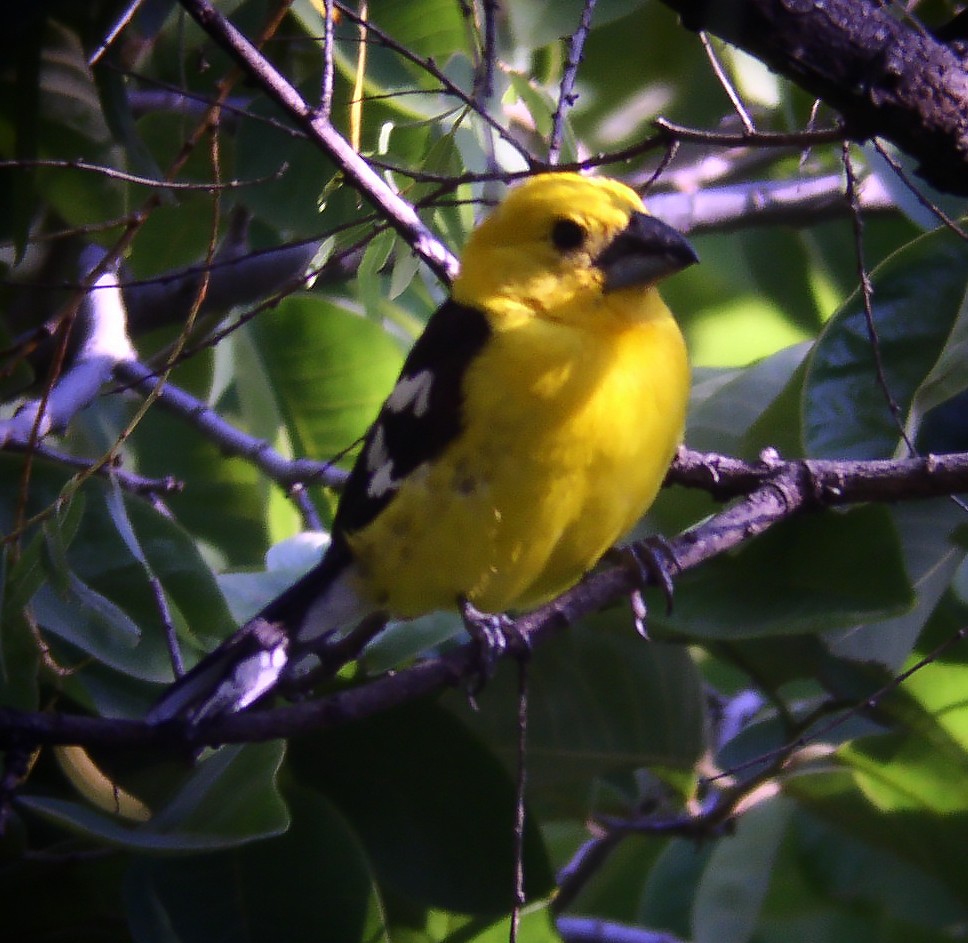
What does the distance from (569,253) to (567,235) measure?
0.04 meters

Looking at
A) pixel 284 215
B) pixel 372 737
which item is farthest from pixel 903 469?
pixel 284 215

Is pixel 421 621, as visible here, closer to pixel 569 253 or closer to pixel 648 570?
pixel 648 570

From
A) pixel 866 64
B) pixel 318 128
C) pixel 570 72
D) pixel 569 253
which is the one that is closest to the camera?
pixel 866 64

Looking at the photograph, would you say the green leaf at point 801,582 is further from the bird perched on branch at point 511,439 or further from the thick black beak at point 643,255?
the thick black beak at point 643,255

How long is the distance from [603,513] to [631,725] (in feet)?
2.01

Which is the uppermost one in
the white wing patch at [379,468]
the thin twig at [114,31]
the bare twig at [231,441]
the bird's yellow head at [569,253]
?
the thin twig at [114,31]

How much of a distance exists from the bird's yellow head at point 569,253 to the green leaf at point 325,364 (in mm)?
546

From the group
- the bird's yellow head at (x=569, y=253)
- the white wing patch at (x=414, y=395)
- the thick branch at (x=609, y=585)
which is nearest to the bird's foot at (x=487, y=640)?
the thick branch at (x=609, y=585)

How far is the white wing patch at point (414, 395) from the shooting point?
256 centimetres

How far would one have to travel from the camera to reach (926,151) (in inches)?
64.2

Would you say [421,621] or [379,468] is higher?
[379,468]

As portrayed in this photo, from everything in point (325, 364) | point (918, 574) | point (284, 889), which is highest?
point (325, 364)

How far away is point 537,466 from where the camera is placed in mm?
2400

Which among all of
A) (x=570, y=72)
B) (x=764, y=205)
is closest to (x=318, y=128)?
(x=570, y=72)
